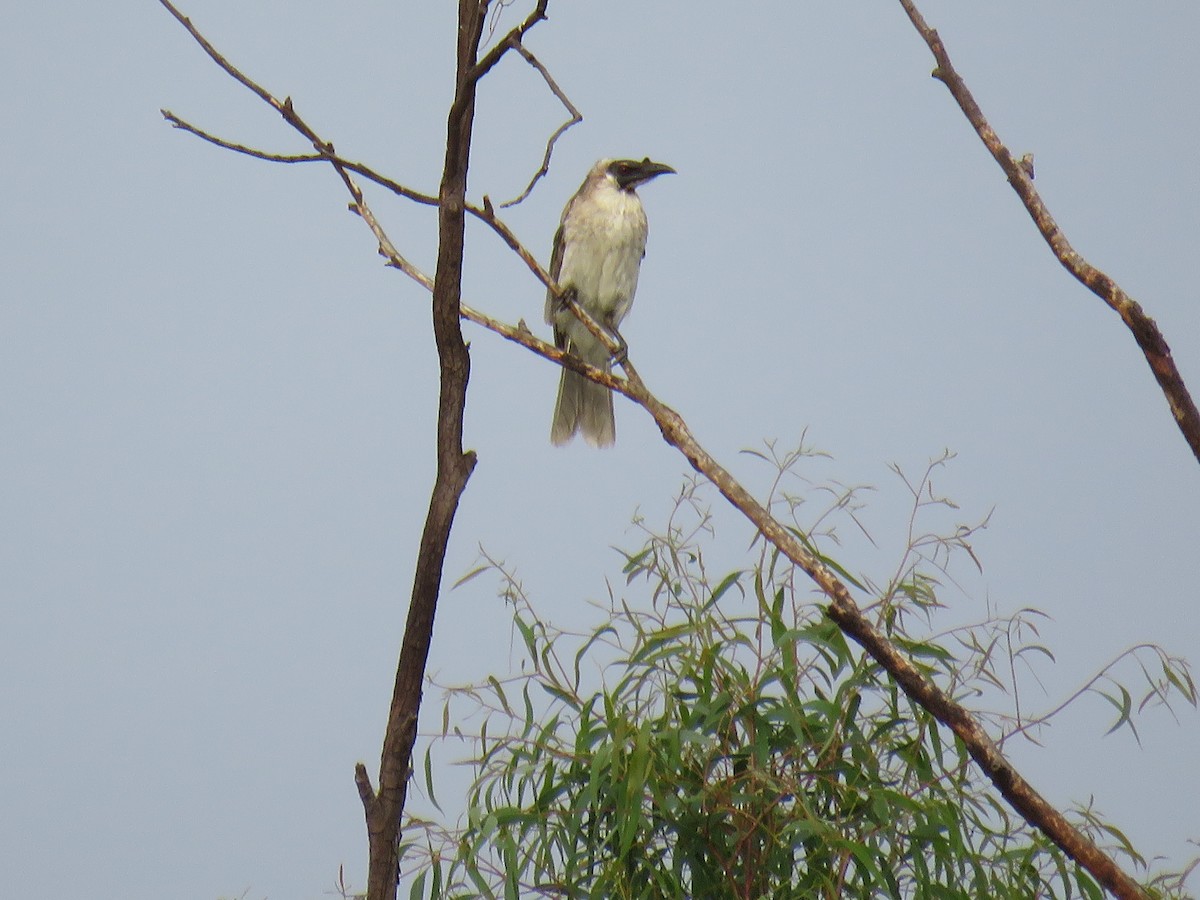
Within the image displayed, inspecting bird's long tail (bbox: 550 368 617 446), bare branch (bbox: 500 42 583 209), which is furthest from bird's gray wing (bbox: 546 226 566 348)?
bare branch (bbox: 500 42 583 209)

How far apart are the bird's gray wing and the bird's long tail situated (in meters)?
0.19

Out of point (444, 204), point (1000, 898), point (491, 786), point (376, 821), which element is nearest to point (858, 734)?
point (1000, 898)

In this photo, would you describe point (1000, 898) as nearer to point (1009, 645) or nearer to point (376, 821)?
point (1009, 645)

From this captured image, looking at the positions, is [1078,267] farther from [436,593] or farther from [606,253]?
[606,253]

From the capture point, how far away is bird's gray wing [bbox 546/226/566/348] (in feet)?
14.8

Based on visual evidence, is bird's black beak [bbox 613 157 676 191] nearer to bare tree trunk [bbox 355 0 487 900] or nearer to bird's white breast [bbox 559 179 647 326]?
bird's white breast [bbox 559 179 647 326]

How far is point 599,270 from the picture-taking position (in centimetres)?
442

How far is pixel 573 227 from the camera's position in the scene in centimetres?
450

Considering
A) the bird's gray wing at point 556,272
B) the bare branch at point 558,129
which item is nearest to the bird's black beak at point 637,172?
the bird's gray wing at point 556,272

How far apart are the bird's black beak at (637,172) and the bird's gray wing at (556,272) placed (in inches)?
9.8

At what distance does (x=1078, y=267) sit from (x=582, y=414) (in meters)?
2.70

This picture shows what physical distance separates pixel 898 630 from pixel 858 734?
0.70ft

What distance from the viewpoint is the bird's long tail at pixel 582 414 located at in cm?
445

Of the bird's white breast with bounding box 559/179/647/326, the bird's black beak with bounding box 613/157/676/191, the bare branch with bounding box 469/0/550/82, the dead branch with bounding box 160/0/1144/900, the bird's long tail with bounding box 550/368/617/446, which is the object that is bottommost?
the dead branch with bounding box 160/0/1144/900
